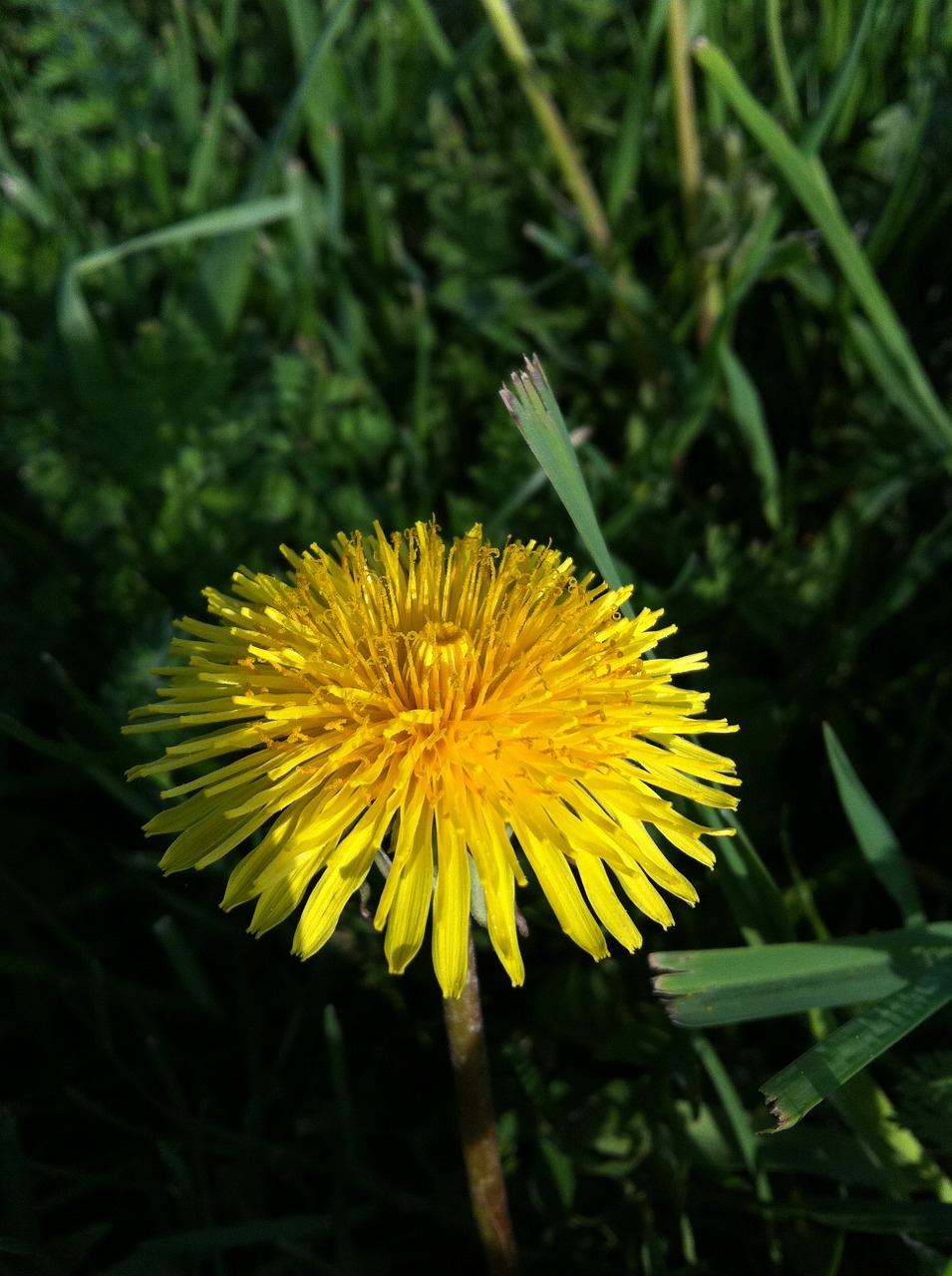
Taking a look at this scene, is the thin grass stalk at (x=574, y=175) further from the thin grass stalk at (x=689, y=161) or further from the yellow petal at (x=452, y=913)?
the yellow petal at (x=452, y=913)

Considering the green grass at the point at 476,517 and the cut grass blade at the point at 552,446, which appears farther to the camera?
the green grass at the point at 476,517

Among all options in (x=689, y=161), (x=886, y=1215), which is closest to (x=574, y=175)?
(x=689, y=161)

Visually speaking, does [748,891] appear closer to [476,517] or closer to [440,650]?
[440,650]

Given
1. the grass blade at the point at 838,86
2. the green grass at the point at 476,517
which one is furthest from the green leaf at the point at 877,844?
the grass blade at the point at 838,86

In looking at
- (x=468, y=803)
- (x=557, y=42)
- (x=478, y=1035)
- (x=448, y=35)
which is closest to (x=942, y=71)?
(x=557, y=42)

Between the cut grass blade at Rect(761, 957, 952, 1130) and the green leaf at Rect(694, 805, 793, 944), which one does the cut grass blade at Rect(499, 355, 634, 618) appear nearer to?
the green leaf at Rect(694, 805, 793, 944)

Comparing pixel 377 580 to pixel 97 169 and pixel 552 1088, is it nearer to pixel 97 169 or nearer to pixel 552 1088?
pixel 552 1088
